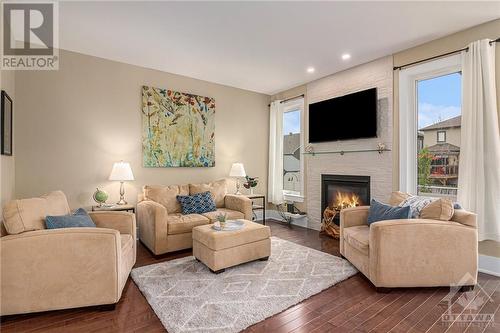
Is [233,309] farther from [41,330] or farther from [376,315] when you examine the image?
[41,330]

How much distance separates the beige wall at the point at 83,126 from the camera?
338 cm

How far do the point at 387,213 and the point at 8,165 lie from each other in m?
4.19

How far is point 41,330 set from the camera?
1.88 m

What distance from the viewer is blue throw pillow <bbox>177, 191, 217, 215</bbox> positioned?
13.0ft

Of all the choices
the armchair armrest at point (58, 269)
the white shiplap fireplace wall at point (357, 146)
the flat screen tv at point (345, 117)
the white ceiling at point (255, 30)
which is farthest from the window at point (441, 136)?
the armchair armrest at point (58, 269)

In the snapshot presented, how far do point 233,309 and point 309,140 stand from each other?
137 inches

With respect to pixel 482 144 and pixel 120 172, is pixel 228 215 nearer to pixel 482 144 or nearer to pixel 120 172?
pixel 120 172

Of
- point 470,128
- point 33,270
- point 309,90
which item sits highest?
point 309,90

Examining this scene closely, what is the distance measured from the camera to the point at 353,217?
3.25m

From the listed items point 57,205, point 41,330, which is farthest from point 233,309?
point 57,205
